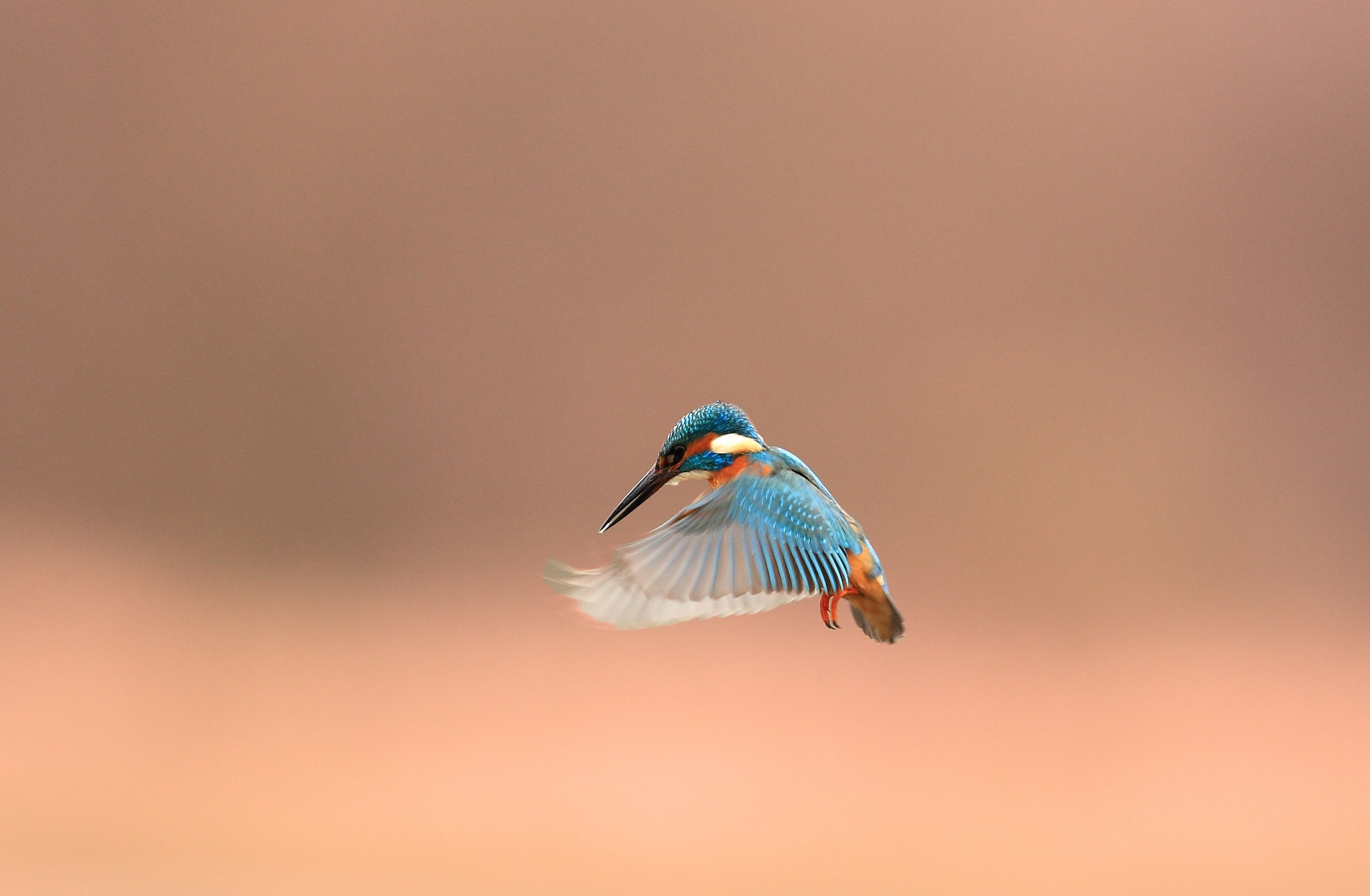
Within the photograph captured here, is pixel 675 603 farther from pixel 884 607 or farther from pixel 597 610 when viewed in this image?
pixel 884 607

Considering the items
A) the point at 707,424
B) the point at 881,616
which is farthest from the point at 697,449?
the point at 881,616

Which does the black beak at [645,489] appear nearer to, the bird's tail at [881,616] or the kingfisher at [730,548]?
the kingfisher at [730,548]

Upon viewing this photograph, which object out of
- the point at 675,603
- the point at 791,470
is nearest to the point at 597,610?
the point at 675,603

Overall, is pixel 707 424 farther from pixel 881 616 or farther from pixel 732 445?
pixel 881 616

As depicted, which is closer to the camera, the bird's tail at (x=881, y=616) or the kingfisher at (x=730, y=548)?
the kingfisher at (x=730, y=548)

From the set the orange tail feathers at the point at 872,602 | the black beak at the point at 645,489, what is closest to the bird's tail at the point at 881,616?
the orange tail feathers at the point at 872,602

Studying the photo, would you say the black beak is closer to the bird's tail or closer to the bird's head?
the bird's head

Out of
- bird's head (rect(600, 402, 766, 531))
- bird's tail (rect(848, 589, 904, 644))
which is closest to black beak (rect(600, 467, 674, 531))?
bird's head (rect(600, 402, 766, 531))

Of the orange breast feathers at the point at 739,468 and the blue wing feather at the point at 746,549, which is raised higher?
the orange breast feathers at the point at 739,468
